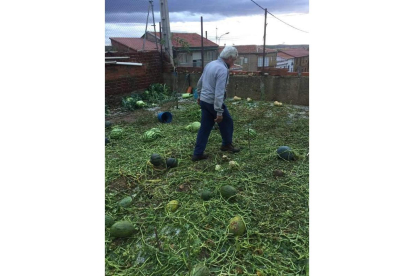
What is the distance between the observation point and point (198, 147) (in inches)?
189

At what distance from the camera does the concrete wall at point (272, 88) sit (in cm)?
843

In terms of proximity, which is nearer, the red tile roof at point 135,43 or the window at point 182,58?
the red tile roof at point 135,43

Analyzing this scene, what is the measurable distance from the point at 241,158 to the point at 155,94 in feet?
20.5

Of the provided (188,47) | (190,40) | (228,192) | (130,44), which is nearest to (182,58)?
(188,47)

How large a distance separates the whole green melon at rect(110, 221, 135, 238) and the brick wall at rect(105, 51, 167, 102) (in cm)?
693

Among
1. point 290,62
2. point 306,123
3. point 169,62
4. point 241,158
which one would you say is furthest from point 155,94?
point 290,62

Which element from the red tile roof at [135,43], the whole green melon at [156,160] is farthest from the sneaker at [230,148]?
the red tile roof at [135,43]

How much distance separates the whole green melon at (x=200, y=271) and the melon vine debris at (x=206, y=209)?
1 cm

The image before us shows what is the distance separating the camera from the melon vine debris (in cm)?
268

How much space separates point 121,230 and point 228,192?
4.28 feet

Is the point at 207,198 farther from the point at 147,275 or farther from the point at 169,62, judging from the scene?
the point at 169,62

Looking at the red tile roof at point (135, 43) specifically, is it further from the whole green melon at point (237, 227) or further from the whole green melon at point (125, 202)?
the whole green melon at point (237, 227)

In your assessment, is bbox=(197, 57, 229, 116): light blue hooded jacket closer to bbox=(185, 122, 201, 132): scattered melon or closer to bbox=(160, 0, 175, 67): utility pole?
bbox=(185, 122, 201, 132): scattered melon

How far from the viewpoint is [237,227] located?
295cm
